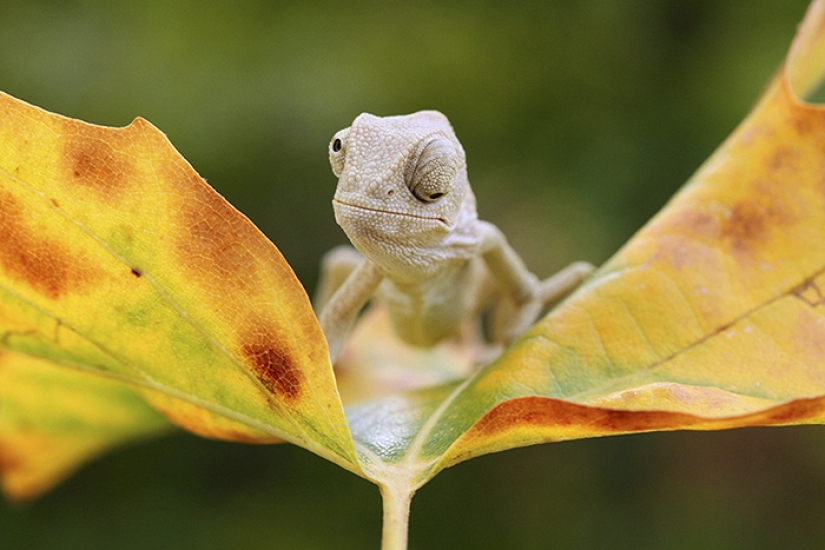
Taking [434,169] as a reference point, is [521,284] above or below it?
below

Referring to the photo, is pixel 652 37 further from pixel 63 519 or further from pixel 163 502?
pixel 63 519

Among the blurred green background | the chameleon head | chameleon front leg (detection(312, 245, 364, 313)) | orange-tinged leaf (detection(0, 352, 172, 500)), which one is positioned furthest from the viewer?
the blurred green background

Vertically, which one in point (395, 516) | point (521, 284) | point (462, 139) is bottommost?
point (462, 139)

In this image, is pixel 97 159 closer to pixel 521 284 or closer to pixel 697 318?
pixel 697 318

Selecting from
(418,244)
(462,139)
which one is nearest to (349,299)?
(418,244)

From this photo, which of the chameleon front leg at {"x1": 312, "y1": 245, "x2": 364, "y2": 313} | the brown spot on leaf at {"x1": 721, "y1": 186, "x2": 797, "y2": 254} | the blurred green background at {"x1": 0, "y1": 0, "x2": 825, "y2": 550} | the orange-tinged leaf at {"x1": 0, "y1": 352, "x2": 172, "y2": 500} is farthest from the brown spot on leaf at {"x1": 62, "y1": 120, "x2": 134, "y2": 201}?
the blurred green background at {"x1": 0, "y1": 0, "x2": 825, "y2": 550}

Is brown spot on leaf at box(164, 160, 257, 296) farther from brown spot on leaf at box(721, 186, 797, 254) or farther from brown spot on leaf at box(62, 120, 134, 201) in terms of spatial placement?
brown spot on leaf at box(721, 186, 797, 254)

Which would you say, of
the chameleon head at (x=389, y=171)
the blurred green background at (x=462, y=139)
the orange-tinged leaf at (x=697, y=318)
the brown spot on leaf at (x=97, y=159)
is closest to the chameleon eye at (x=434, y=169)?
the chameleon head at (x=389, y=171)
